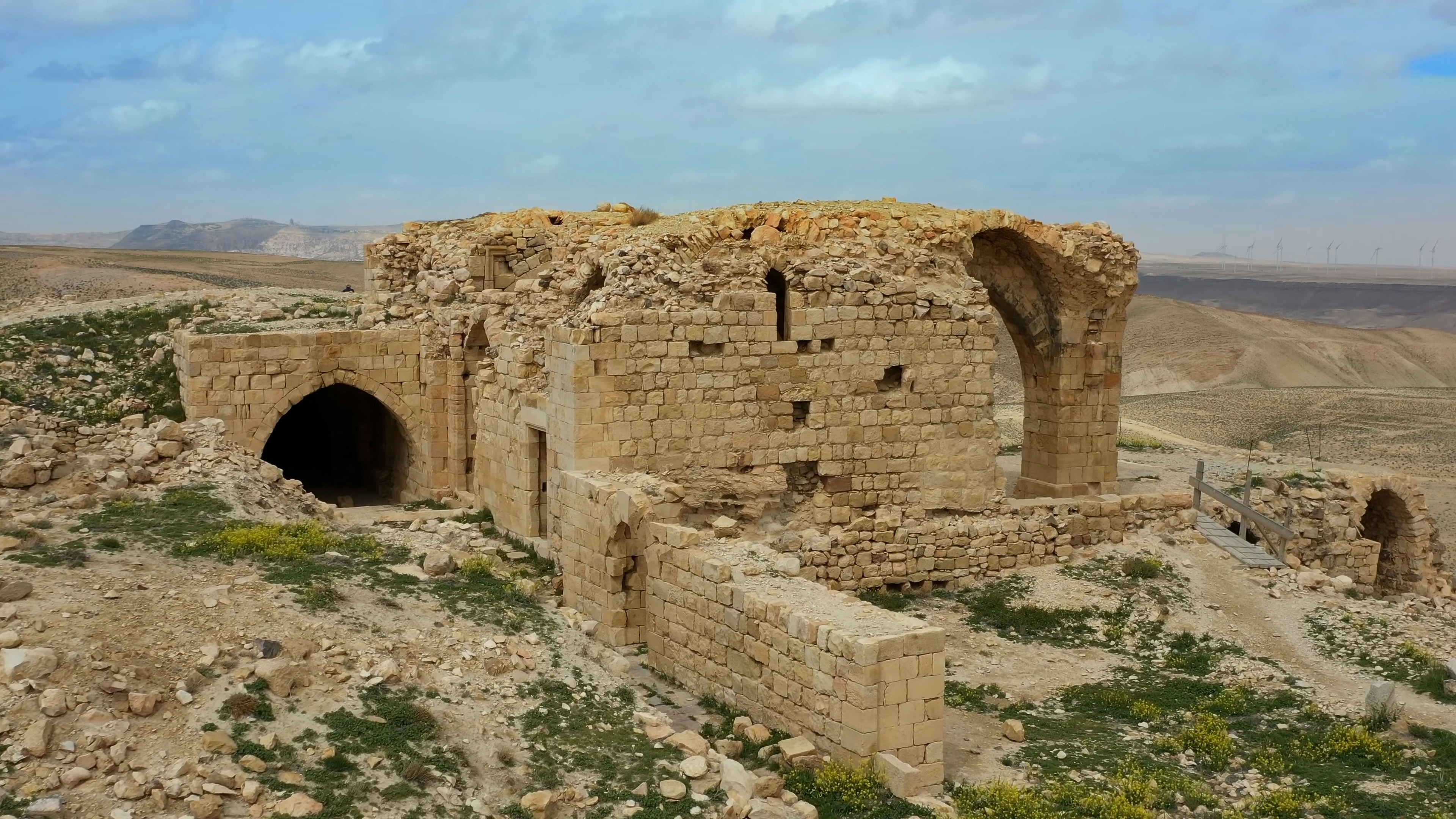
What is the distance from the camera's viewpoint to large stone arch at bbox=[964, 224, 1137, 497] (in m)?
16.9

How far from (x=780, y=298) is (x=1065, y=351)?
15.1ft

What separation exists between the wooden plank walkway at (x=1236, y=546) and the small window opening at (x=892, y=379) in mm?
4900

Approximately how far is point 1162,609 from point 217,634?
9388mm

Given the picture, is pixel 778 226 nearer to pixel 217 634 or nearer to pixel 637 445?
pixel 637 445

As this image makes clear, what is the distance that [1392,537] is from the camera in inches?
781

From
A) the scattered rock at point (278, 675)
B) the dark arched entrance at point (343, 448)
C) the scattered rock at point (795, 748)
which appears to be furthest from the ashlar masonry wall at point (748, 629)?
the dark arched entrance at point (343, 448)

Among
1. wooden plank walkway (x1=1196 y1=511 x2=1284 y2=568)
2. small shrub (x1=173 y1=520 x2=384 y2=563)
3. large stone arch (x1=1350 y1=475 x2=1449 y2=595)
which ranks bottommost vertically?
large stone arch (x1=1350 y1=475 x2=1449 y2=595)

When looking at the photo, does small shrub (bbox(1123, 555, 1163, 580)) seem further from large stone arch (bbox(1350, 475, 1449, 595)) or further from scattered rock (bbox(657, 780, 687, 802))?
scattered rock (bbox(657, 780, 687, 802))

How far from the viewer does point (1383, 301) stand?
118 meters

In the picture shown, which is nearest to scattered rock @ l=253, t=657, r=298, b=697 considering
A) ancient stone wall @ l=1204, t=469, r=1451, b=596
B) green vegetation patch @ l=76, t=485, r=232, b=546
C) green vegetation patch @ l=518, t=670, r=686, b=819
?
green vegetation patch @ l=518, t=670, r=686, b=819

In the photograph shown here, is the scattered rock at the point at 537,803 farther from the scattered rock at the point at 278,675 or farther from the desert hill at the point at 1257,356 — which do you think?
the desert hill at the point at 1257,356

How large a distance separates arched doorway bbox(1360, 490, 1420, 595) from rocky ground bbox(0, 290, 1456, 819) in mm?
4669

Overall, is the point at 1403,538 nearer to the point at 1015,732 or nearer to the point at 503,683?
the point at 1015,732

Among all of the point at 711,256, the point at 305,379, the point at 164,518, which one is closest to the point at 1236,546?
the point at 711,256
